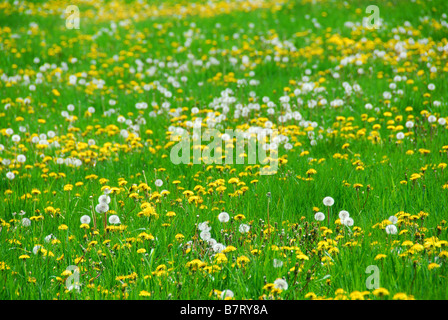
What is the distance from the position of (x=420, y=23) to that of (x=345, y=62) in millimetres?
3138

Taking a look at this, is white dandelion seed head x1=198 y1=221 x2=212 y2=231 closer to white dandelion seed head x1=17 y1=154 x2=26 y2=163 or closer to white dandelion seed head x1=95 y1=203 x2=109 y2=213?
white dandelion seed head x1=95 y1=203 x2=109 y2=213

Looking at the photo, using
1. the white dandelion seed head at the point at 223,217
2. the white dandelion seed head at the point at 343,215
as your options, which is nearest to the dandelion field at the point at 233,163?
the white dandelion seed head at the point at 223,217

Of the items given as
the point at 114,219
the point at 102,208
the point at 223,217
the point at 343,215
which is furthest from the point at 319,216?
the point at 102,208

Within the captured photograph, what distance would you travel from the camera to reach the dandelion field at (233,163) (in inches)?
115

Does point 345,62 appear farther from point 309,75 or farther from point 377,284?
point 377,284

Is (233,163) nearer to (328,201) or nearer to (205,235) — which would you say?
(328,201)

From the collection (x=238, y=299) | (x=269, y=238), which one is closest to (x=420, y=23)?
(x=269, y=238)

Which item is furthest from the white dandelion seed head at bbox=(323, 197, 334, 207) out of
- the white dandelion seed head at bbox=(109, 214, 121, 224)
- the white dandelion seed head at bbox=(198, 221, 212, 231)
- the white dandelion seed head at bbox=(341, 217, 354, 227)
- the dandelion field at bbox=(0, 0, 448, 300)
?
the white dandelion seed head at bbox=(109, 214, 121, 224)

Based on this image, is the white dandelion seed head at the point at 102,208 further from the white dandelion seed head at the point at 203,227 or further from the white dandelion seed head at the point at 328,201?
the white dandelion seed head at the point at 328,201

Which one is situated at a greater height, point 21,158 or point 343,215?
point 21,158

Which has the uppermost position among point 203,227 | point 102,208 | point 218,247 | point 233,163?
point 233,163

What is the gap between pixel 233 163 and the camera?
16.7 feet

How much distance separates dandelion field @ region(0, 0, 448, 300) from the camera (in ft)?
9.59

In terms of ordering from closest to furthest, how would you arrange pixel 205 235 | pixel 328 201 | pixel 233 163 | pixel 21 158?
pixel 205 235, pixel 328 201, pixel 233 163, pixel 21 158
